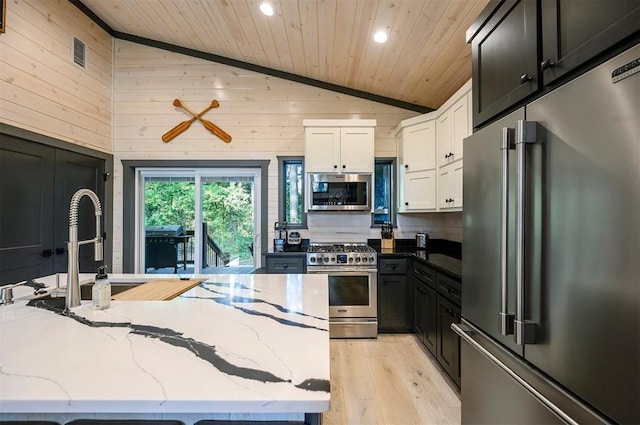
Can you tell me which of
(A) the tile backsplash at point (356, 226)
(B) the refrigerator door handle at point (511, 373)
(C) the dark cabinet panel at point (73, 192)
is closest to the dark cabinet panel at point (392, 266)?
(A) the tile backsplash at point (356, 226)

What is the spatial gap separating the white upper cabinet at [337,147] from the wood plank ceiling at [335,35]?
0.65 metres

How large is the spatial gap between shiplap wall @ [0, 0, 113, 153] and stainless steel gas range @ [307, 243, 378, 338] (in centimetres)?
302

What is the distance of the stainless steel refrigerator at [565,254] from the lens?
764 millimetres

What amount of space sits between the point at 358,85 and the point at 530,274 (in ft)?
11.0

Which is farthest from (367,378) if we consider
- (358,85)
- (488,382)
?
(358,85)

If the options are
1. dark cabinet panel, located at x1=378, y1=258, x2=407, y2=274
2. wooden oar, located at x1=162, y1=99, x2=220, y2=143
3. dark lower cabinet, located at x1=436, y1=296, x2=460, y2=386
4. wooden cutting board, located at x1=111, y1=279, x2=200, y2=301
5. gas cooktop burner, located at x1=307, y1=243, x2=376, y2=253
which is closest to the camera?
wooden cutting board, located at x1=111, y1=279, x2=200, y2=301

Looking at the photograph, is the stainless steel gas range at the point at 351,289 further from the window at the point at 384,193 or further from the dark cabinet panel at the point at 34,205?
the dark cabinet panel at the point at 34,205

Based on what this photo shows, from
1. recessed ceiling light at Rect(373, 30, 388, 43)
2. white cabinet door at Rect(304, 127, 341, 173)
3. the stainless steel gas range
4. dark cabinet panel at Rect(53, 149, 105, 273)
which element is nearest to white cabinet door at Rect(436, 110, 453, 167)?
recessed ceiling light at Rect(373, 30, 388, 43)

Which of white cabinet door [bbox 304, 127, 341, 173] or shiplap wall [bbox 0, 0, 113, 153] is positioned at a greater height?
shiplap wall [bbox 0, 0, 113, 153]

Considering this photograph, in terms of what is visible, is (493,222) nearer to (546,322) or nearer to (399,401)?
(546,322)

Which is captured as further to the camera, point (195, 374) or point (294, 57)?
point (294, 57)

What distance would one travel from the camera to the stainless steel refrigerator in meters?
0.76

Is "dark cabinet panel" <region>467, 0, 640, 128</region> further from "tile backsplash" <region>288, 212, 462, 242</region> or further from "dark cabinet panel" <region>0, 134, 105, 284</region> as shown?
"dark cabinet panel" <region>0, 134, 105, 284</region>

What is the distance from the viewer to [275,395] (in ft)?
2.32
